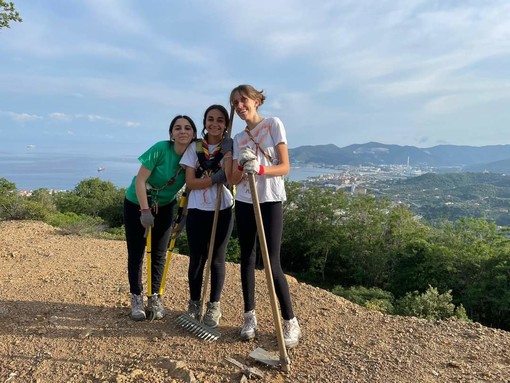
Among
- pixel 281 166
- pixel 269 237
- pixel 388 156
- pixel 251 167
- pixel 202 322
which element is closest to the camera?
pixel 251 167

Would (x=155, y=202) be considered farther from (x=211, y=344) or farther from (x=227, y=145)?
(x=211, y=344)

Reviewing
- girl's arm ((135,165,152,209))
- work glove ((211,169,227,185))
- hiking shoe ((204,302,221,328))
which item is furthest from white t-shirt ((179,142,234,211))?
hiking shoe ((204,302,221,328))

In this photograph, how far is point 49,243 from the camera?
8.14 m

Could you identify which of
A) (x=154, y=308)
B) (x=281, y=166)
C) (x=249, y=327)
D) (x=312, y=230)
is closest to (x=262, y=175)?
(x=281, y=166)

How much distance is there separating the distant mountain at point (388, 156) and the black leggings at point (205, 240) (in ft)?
303

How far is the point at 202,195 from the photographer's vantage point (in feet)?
11.0

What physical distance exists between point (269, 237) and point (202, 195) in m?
0.74

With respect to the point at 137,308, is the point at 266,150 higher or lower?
higher

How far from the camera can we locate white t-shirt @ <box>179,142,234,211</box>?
333 centimetres

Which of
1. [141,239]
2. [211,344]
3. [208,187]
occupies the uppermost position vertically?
[208,187]

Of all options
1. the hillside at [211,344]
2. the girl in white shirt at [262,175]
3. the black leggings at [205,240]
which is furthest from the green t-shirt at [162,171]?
the hillside at [211,344]

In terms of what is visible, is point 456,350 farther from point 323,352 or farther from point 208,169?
point 208,169

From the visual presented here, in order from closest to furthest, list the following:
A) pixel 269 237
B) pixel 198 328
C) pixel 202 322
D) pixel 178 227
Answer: pixel 269 237, pixel 198 328, pixel 202 322, pixel 178 227

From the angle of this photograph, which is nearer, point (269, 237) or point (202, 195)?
point (269, 237)
